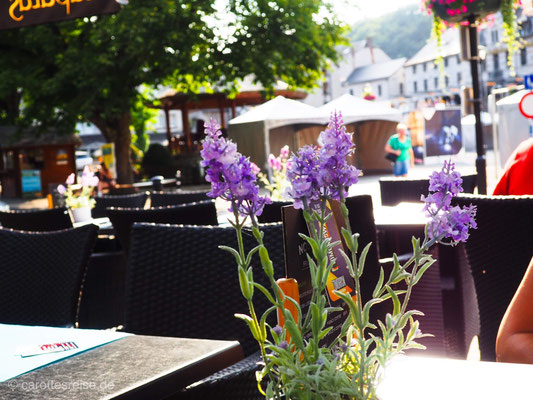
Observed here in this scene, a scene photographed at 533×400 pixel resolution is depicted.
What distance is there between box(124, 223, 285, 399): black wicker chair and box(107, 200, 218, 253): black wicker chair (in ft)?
4.03

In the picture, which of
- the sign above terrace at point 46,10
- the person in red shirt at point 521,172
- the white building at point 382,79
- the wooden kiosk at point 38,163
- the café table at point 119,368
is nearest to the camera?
the café table at point 119,368

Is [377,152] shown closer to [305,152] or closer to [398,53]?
[305,152]

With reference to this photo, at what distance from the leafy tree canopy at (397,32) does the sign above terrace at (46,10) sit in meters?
115

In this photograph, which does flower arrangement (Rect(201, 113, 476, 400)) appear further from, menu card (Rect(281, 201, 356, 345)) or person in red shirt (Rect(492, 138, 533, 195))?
person in red shirt (Rect(492, 138, 533, 195))

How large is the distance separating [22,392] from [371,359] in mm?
852

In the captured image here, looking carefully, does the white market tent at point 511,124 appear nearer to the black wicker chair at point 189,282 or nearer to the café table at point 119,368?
the black wicker chair at point 189,282

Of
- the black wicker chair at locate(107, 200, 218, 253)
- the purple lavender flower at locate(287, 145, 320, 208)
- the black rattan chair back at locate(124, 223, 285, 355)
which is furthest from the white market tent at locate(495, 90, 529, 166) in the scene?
the purple lavender flower at locate(287, 145, 320, 208)

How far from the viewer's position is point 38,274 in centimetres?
301

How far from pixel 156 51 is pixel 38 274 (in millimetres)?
16345

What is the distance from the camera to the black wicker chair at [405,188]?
17.1ft

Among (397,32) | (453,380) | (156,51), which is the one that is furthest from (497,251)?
(397,32)

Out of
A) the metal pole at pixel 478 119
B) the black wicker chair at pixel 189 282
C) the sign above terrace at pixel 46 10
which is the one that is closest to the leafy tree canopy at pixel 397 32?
the metal pole at pixel 478 119

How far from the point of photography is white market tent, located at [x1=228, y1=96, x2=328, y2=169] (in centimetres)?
1358

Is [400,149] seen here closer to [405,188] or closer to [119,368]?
[405,188]
